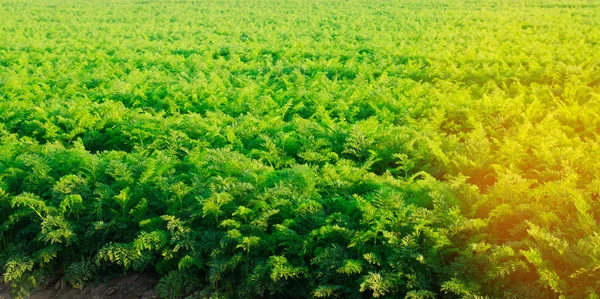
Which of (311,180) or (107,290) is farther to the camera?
(311,180)

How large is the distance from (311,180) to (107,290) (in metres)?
2.73

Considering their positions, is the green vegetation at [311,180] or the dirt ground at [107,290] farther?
the dirt ground at [107,290]

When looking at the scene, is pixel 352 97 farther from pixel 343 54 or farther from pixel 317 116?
pixel 343 54

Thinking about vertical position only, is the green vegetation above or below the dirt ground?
above

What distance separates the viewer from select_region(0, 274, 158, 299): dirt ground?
568 cm

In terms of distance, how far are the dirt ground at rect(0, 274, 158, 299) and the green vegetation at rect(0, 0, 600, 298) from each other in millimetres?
135

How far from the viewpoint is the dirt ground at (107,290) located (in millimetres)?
5676

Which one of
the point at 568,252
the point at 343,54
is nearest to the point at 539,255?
the point at 568,252

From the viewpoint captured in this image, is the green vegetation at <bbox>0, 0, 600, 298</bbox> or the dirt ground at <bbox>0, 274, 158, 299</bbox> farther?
the dirt ground at <bbox>0, 274, 158, 299</bbox>

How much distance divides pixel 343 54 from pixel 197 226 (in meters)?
10.1

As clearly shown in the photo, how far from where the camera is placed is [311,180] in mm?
5965

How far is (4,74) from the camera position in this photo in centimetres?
1288

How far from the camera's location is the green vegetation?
5.01 m

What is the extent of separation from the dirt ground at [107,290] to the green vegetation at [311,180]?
5.3 inches
